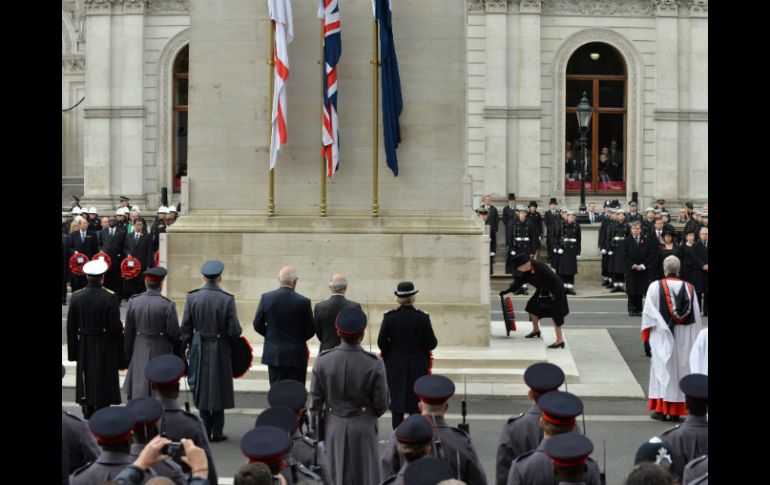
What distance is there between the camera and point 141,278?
88.1 feet

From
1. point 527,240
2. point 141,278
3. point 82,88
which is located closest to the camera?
point 141,278

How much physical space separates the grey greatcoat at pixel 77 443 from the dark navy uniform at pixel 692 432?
12.4 ft

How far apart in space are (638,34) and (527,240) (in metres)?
8.64

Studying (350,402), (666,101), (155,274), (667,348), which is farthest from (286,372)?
(666,101)

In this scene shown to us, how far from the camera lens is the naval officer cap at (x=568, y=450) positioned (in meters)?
6.59

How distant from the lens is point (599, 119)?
3544 centimetres

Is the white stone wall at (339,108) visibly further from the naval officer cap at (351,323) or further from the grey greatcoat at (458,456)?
the grey greatcoat at (458,456)

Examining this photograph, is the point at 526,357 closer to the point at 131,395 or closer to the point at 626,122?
the point at 131,395

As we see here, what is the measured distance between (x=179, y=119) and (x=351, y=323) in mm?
26556

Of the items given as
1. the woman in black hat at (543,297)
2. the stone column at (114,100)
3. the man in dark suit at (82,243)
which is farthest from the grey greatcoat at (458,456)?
the stone column at (114,100)

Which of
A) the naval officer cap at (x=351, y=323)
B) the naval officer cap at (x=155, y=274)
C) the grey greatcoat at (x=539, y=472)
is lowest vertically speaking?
the grey greatcoat at (x=539, y=472)

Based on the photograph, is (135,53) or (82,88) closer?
(135,53)

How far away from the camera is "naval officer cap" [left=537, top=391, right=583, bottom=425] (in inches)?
296
